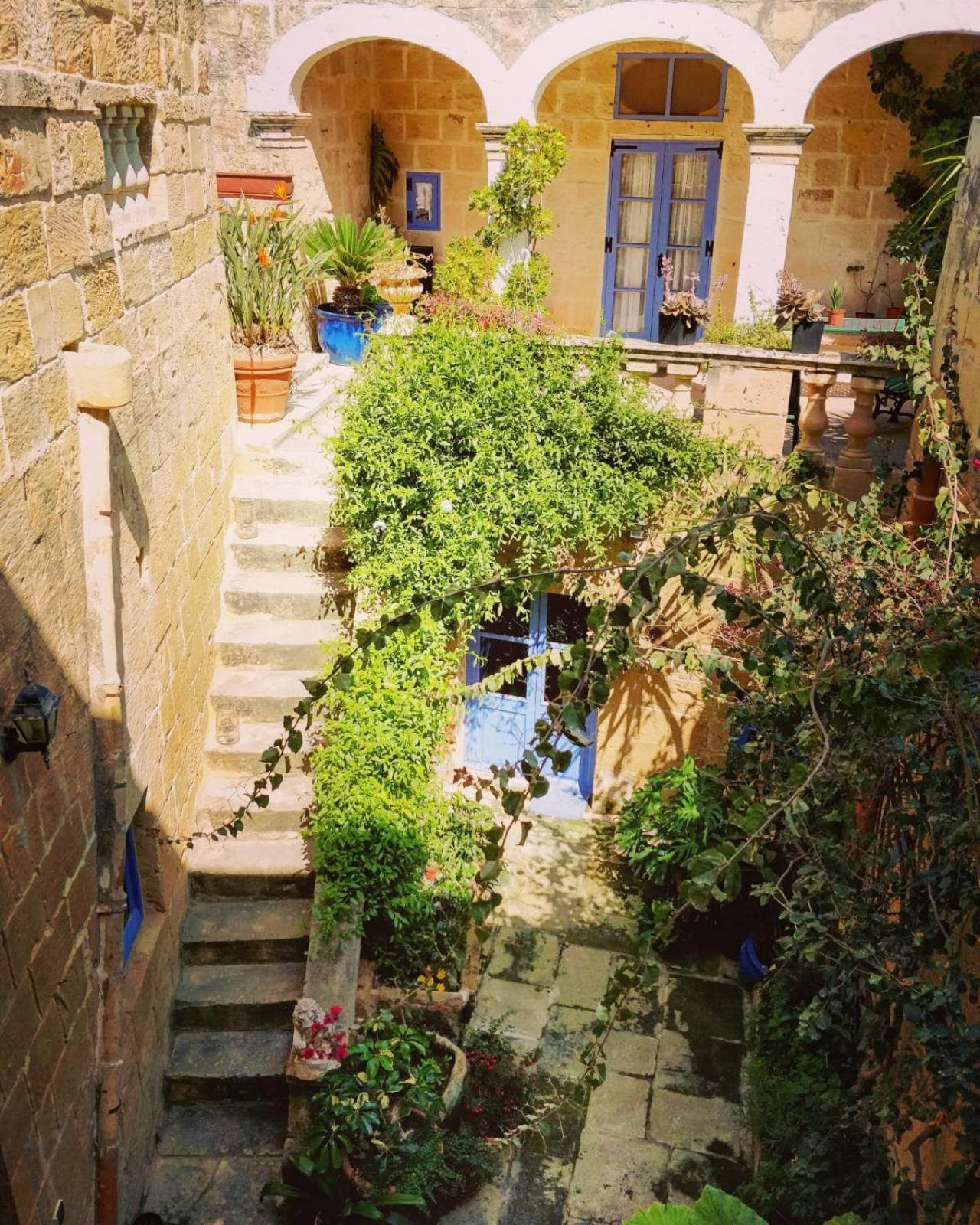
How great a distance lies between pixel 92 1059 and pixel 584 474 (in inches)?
160

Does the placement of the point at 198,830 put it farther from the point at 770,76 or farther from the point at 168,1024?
the point at 770,76

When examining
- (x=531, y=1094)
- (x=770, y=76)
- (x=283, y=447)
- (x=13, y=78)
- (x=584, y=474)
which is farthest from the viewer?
(x=770, y=76)

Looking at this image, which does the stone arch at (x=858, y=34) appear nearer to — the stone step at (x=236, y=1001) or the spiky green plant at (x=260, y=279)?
the spiky green plant at (x=260, y=279)

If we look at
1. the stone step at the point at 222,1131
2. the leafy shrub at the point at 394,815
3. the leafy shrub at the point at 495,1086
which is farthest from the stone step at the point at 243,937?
the leafy shrub at the point at 495,1086

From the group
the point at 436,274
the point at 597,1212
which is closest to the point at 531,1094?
the point at 597,1212

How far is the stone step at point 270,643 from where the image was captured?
643 centimetres

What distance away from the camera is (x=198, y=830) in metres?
5.97

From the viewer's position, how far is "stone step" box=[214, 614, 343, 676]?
21.1 ft

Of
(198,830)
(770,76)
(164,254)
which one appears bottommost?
(198,830)

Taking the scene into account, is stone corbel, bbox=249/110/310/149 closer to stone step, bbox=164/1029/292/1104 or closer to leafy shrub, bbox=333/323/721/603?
leafy shrub, bbox=333/323/721/603

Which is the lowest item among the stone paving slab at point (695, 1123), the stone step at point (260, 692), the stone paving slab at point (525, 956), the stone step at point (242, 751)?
the stone paving slab at point (695, 1123)

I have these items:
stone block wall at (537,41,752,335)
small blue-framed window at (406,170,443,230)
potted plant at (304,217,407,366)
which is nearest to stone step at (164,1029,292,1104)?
potted plant at (304,217,407,366)

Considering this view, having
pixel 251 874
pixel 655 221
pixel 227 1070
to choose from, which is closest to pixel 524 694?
pixel 251 874

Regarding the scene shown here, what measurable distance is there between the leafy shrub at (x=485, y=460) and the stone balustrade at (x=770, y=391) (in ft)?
1.89
